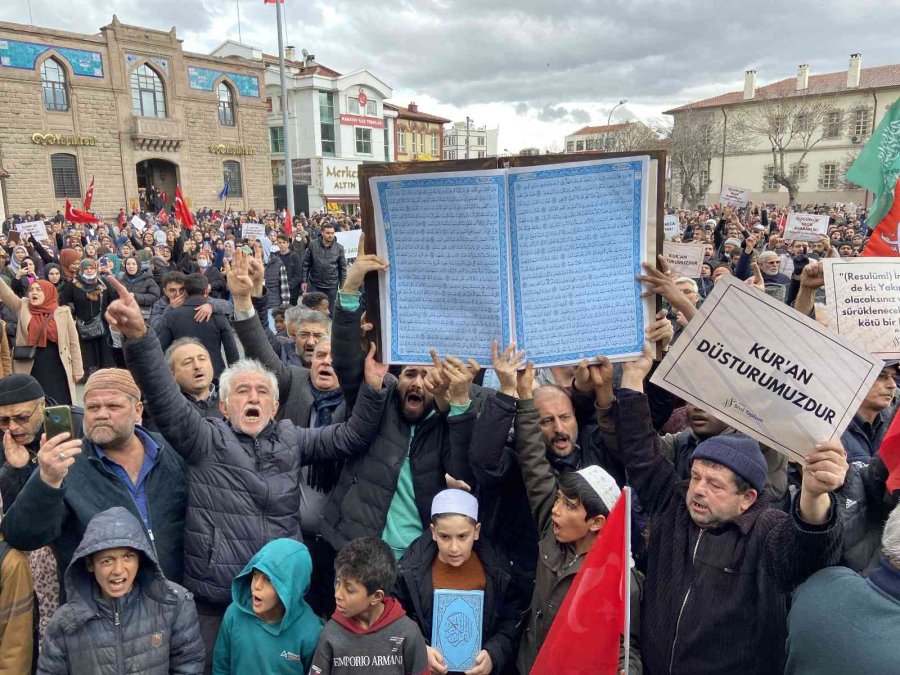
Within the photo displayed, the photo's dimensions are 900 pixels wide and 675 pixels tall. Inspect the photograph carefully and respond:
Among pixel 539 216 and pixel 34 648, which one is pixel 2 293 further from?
pixel 539 216

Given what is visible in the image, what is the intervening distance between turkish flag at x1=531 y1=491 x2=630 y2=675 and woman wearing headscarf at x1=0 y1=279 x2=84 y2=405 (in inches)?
241

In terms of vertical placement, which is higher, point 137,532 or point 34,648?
point 137,532

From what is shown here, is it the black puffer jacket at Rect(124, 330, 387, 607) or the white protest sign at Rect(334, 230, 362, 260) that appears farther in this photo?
the white protest sign at Rect(334, 230, 362, 260)

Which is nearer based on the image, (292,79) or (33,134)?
(33,134)

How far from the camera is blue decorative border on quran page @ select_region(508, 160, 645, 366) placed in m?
2.21

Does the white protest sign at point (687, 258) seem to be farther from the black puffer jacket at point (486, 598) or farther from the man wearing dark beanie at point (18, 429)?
the man wearing dark beanie at point (18, 429)

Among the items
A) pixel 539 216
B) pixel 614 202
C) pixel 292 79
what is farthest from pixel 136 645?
pixel 292 79

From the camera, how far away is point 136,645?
228 cm

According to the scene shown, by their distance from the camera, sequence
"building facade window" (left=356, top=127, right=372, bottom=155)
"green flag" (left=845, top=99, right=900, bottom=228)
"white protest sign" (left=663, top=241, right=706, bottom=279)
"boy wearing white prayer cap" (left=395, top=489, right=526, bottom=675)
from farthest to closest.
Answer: "building facade window" (left=356, top=127, right=372, bottom=155), "white protest sign" (left=663, top=241, right=706, bottom=279), "green flag" (left=845, top=99, right=900, bottom=228), "boy wearing white prayer cap" (left=395, top=489, right=526, bottom=675)

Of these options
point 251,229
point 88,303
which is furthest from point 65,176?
point 88,303

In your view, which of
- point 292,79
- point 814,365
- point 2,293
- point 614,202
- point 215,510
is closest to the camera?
point 814,365

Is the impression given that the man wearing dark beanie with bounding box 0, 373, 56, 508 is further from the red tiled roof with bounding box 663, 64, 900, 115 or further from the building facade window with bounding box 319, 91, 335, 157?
the red tiled roof with bounding box 663, 64, 900, 115

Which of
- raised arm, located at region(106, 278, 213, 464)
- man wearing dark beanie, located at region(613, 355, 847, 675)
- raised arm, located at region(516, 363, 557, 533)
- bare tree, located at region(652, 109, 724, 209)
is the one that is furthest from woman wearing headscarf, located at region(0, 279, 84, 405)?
bare tree, located at region(652, 109, 724, 209)

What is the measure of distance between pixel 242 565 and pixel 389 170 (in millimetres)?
1728
